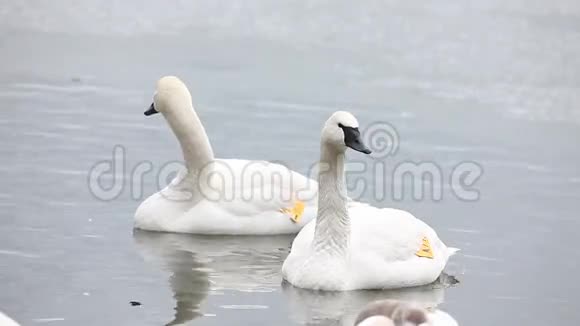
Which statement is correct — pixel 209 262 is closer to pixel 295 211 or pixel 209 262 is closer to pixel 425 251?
pixel 295 211

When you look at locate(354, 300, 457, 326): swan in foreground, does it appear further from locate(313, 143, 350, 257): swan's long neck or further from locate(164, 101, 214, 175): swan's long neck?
locate(164, 101, 214, 175): swan's long neck

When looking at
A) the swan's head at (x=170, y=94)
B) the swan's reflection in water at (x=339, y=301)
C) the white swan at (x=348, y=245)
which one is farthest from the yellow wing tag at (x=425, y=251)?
the swan's head at (x=170, y=94)

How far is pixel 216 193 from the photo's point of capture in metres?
9.96

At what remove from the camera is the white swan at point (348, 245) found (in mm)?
8312

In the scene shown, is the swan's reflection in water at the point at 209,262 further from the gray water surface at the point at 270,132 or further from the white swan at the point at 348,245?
the white swan at the point at 348,245

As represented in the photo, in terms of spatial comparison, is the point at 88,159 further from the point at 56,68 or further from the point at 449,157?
A: the point at 56,68

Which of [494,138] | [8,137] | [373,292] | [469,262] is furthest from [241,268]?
[494,138]

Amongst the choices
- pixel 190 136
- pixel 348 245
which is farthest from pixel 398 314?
pixel 190 136

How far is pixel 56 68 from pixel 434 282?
7.27 meters

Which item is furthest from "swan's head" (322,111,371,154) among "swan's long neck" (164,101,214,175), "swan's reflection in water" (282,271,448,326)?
"swan's long neck" (164,101,214,175)

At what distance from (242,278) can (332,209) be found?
693 mm

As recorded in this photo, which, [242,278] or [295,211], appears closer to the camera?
[242,278]

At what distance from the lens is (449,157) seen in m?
11.9

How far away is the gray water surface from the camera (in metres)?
8.12
